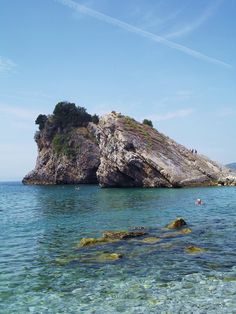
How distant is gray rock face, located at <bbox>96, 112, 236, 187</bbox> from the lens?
9500cm

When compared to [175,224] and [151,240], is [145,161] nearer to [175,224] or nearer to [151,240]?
[175,224]

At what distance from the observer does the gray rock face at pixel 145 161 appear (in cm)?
9500

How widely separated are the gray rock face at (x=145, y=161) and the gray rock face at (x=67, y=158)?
30.5 m

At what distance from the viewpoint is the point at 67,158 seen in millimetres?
143875

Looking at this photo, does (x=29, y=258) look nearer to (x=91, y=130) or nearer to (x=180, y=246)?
(x=180, y=246)

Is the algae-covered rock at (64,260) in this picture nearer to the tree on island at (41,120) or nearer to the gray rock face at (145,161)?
the gray rock face at (145,161)

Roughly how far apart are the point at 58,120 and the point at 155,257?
5462 inches

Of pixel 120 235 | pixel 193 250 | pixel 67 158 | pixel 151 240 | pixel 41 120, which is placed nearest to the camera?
pixel 193 250

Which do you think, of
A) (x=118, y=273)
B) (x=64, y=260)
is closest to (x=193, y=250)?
(x=118, y=273)

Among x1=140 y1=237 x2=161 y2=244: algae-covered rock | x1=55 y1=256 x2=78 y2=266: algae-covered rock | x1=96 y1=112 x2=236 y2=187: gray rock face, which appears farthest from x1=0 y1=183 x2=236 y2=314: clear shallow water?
x1=96 y1=112 x2=236 y2=187: gray rock face

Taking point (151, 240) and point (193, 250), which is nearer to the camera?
point (193, 250)

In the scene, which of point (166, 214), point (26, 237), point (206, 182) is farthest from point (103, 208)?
point (206, 182)

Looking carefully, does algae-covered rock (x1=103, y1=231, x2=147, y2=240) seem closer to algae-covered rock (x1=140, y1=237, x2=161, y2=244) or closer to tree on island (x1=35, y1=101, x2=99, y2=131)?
algae-covered rock (x1=140, y1=237, x2=161, y2=244)

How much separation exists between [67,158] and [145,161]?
2147 inches
